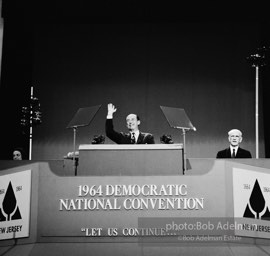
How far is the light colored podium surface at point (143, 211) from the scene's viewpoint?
4070 millimetres

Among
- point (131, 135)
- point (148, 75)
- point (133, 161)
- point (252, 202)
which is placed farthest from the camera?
point (148, 75)

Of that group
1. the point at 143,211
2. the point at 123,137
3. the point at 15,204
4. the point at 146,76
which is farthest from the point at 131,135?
the point at 146,76

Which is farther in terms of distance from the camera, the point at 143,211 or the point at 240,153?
the point at 240,153

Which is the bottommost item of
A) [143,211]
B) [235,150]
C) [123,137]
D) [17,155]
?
[143,211]

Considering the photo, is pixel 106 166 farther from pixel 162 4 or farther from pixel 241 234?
pixel 162 4

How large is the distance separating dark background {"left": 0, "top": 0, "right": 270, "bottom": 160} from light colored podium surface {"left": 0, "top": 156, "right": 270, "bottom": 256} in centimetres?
515

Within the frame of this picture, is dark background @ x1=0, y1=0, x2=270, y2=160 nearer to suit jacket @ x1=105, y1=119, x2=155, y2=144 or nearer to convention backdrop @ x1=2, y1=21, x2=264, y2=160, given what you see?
convention backdrop @ x1=2, y1=21, x2=264, y2=160

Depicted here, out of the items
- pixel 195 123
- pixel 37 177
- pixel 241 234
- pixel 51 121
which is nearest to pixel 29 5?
pixel 51 121

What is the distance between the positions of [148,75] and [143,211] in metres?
5.70

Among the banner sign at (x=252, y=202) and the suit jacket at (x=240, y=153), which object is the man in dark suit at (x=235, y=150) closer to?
the suit jacket at (x=240, y=153)

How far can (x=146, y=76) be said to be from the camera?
9.55 m

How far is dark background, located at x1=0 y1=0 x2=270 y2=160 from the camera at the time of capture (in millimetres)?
9398

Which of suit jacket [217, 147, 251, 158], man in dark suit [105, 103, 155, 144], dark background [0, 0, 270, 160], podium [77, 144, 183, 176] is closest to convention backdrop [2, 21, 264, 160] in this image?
dark background [0, 0, 270, 160]

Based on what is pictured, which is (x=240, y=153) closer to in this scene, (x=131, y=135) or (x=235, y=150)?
(x=235, y=150)
